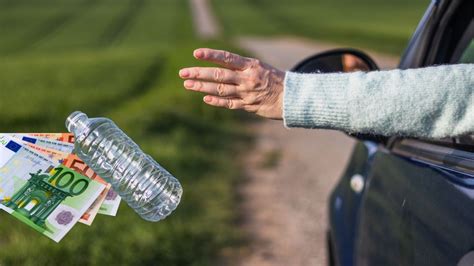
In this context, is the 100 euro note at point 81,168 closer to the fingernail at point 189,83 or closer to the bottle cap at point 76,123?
the bottle cap at point 76,123

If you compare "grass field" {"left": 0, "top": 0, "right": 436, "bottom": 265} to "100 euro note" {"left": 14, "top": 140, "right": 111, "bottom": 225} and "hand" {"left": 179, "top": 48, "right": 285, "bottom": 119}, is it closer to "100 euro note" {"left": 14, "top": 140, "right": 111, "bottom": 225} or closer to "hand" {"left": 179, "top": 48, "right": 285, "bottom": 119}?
"100 euro note" {"left": 14, "top": 140, "right": 111, "bottom": 225}

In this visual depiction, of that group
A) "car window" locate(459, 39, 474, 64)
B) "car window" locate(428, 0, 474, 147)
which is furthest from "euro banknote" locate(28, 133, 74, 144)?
"car window" locate(428, 0, 474, 147)

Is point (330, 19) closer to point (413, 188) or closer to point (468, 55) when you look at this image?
point (468, 55)

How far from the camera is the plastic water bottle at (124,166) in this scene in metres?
1.72

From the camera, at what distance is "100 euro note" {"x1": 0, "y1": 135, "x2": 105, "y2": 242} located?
154cm

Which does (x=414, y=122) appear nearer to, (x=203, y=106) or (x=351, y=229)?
(x=351, y=229)

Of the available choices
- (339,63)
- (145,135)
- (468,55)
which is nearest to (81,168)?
(339,63)

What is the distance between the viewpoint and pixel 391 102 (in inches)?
59.1

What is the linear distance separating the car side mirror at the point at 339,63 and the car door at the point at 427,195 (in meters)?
0.17

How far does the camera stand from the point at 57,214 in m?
1.57

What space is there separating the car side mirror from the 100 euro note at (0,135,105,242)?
2.87 feet

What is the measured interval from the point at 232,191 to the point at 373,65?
13.3 ft

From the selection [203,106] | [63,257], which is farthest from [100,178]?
[203,106]

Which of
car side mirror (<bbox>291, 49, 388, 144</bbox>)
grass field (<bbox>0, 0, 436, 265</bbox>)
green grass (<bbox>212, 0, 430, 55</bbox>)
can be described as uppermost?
car side mirror (<bbox>291, 49, 388, 144</bbox>)
